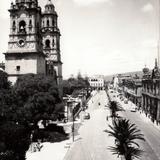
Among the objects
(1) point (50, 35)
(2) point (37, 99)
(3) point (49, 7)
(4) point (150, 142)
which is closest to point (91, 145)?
(4) point (150, 142)

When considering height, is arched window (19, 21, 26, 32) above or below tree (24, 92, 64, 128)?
above

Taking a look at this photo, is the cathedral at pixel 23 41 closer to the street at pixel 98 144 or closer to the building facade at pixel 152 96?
the street at pixel 98 144

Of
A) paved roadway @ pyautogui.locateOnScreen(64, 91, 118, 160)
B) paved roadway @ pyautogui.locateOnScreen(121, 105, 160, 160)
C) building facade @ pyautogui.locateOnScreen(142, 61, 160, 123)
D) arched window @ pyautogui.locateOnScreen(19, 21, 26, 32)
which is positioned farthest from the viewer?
arched window @ pyautogui.locateOnScreen(19, 21, 26, 32)

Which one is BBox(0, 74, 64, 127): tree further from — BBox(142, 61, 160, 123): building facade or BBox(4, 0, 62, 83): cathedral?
BBox(142, 61, 160, 123): building facade

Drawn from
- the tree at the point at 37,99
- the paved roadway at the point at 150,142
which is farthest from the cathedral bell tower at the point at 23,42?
the paved roadway at the point at 150,142

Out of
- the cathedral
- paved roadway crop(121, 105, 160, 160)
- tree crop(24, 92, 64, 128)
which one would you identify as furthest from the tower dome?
tree crop(24, 92, 64, 128)

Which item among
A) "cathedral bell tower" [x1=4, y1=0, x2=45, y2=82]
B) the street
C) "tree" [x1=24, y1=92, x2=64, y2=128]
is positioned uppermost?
"cathedral bell tower" [x1=4, y1=0, x2=45, y2=82]

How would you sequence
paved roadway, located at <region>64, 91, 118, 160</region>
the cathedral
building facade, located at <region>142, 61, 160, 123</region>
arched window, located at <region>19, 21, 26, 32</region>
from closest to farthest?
paved roadway, located at <region>64, 91, 118, 160</region> → the cathedral → building facade, located at <region>142, 61, 160, 123</region> → arched window, located at <region>19, 21, 26, 32</region>

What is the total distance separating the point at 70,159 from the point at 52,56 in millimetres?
51371

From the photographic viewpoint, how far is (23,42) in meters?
59.1

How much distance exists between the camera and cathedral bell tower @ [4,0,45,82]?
58.2 metres

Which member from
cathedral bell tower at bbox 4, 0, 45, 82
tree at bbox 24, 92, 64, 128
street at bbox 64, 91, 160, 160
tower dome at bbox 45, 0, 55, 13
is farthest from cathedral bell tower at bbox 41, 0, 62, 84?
tree at bbox 24, 92, 64, 128

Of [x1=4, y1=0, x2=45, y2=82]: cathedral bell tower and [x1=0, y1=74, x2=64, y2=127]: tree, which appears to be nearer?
[x1=0, y1=74, x2=64, y2=127]: tree

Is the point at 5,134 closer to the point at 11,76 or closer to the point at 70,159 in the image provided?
the point at 70,159
